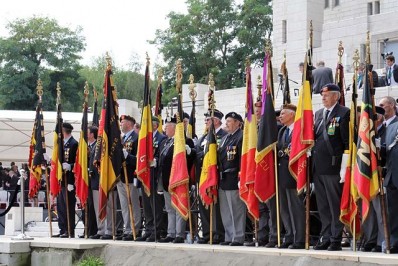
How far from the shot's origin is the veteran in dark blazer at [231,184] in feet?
38.4

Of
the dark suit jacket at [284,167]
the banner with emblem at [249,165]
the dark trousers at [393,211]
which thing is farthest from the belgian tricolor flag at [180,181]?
the dark trousers at [393,211]

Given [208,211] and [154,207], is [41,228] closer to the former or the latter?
[154,207]

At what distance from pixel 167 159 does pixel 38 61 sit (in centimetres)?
4496

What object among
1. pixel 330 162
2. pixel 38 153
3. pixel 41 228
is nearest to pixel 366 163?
pixel 330 162

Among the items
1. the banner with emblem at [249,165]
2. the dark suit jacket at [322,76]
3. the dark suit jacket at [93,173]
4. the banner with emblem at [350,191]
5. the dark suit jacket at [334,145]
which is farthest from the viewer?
the dark suit jacket at [322,76]

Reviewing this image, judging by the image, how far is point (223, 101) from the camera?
25.5 m

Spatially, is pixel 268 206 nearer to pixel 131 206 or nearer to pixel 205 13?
pixel 131 206

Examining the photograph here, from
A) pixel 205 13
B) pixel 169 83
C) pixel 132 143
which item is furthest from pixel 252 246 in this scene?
pixel 205 13

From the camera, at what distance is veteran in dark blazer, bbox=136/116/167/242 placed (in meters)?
12.8

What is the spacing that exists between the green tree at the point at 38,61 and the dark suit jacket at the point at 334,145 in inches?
1684

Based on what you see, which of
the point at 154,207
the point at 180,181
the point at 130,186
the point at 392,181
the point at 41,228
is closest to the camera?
the point at 392,181

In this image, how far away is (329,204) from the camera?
10539 mm

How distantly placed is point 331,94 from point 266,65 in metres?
1.67

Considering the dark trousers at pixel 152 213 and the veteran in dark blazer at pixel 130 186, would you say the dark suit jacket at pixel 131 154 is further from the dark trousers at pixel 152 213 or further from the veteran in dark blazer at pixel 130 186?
the dark trousers at pixel 152 213
